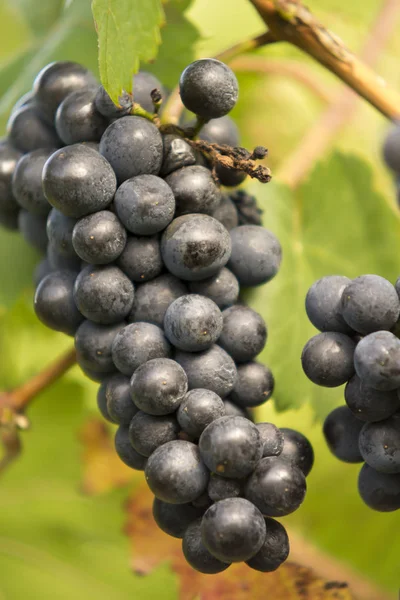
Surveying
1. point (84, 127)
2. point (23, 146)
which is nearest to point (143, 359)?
point (84, 127)

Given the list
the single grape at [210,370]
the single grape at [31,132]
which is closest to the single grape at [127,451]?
the single grape at [210,370]

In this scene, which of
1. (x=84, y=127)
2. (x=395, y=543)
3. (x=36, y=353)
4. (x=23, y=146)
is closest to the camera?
(x=84, y=127)

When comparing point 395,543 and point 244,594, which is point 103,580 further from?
point 395,543

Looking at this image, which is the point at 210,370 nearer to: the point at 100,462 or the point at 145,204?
the point at 145,204

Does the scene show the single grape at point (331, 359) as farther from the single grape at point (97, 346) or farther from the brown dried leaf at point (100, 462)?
the brown dried leaf at point (100, 462)

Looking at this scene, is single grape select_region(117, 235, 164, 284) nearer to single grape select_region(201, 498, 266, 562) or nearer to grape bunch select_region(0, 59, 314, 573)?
grape bunch select_region(0, 59, 314, 573)

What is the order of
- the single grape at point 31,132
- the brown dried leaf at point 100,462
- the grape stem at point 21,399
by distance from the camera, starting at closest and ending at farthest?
the single grape at point 31,132, the grape stem at point 21,399, the brown dried leaf at point 100,462
